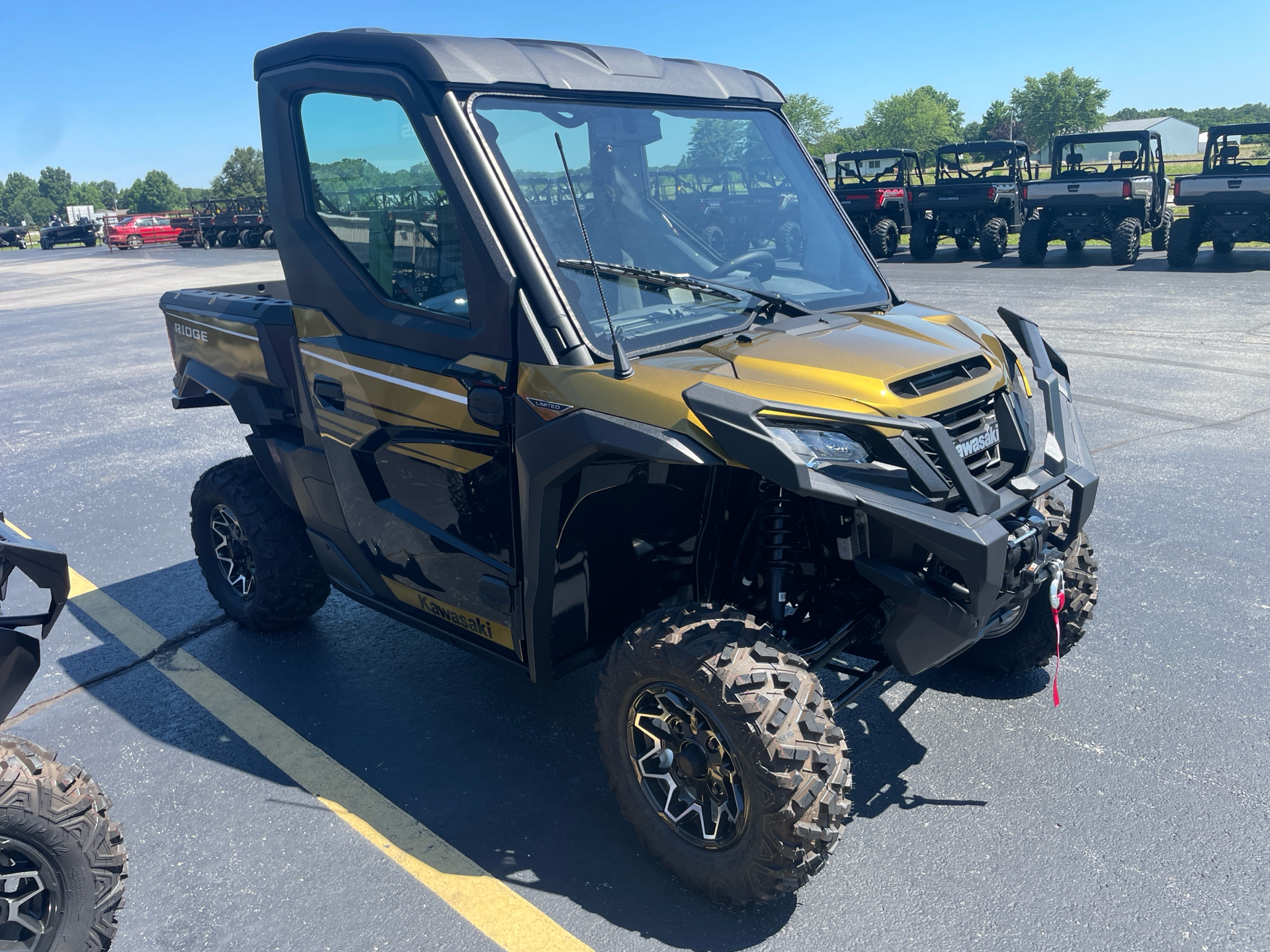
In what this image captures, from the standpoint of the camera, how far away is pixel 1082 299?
14305mm

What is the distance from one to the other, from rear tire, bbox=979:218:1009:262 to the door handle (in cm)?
1916

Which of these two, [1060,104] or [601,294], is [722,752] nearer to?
[601,294]

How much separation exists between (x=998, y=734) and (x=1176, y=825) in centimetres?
66

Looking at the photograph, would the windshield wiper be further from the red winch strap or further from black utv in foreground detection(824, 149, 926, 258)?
black utv in foreground detection(824, 149, 926, 258)

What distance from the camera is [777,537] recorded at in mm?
2877

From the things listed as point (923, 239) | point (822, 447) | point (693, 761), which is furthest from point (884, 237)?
point (693, 761)

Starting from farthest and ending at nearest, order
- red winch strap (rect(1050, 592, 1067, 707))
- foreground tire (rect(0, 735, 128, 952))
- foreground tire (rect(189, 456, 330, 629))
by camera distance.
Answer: foreground tire (rect(189, 456, 330, 629)), red winch strap (rect(1050, 592, 1067, 707)), foreground tire (rect(0, 735, 128, 952))

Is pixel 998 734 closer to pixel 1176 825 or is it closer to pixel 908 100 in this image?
pixel 1176 825

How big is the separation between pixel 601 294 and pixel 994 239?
19.5 meters

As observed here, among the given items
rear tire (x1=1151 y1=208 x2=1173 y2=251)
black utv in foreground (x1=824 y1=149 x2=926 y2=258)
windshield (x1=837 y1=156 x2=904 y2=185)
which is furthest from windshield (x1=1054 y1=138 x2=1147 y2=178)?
windshield (x1=837 y1=156 x2=904 y2=185)

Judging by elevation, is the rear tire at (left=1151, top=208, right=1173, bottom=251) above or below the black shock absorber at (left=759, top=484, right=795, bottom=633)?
above

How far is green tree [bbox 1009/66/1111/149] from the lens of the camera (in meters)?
123

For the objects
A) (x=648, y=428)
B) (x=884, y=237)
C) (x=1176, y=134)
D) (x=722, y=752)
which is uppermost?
(x=1176, y=134)

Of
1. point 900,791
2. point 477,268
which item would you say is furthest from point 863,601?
point 477,268
